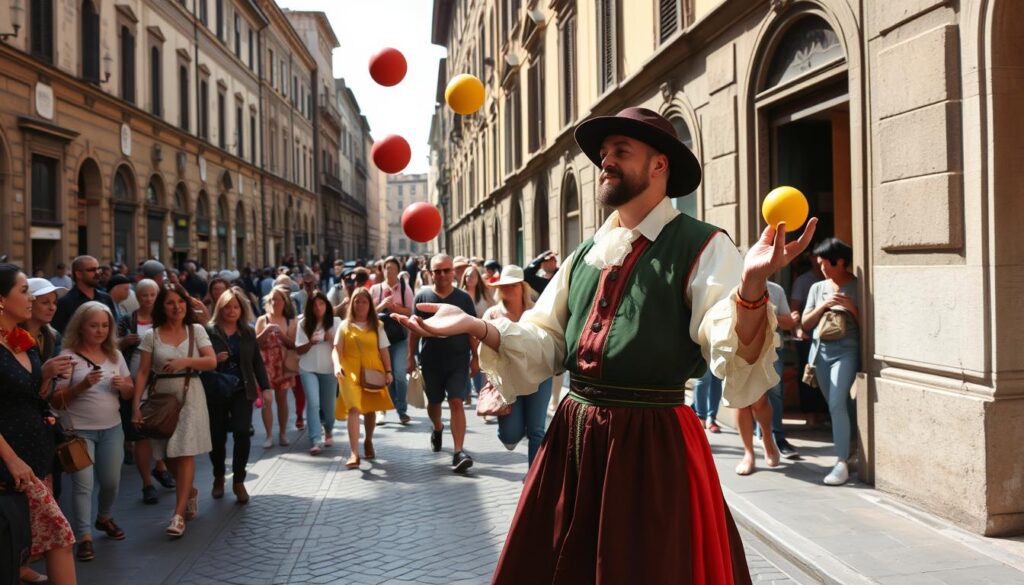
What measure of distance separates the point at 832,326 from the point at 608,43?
28.4ft

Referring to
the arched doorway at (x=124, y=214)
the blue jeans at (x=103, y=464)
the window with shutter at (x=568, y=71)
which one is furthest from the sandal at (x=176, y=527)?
the arched doorway at (x=124, y=214)

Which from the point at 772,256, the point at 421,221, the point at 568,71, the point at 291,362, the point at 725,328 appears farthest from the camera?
the point at 568,71

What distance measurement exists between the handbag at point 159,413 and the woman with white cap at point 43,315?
0.70 meters

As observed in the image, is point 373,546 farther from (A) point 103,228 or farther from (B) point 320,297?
(A) point 103,228

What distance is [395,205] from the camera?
486 feet

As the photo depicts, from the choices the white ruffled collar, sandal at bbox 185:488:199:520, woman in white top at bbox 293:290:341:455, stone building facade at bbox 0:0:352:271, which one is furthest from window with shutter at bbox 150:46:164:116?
the white ruffled collar

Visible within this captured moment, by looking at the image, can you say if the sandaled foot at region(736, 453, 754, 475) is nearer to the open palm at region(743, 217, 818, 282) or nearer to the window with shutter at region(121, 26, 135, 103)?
the open palm at region(743, 217, 818, 282)

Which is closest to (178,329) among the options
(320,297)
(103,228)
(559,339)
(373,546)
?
(373,546)

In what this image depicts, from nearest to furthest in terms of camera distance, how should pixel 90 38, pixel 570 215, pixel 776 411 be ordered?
pixel 776 411 → pixel 570 215 → pixel 90 38

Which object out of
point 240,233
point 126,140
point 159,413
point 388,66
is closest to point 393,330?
point 388,66

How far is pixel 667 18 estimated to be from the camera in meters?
11.0

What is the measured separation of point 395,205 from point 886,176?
14461 centimetres

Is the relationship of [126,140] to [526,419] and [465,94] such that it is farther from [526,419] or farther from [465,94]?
[526,419]

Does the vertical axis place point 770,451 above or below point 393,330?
below
